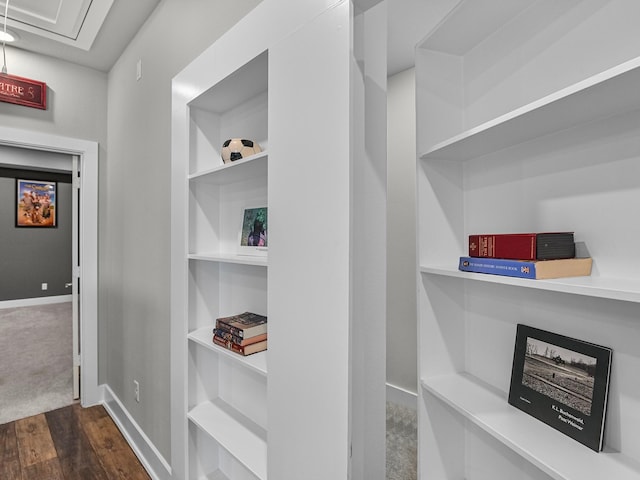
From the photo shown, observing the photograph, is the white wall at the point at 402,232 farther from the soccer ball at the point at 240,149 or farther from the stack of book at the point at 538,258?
the stack of book at the point at 538,258

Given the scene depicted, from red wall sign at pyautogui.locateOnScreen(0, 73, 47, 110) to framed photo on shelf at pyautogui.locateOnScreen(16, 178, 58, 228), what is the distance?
4.54 metres

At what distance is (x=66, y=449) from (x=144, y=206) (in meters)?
1.58

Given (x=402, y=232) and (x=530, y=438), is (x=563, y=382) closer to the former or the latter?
(x=530, y=438)

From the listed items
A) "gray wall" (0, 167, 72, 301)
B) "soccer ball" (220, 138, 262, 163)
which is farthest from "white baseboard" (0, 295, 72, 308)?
"soccer ball" (220, 138, 262, 163)

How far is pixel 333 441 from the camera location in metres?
1.00

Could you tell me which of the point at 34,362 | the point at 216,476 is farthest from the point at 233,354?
the point at 34,362

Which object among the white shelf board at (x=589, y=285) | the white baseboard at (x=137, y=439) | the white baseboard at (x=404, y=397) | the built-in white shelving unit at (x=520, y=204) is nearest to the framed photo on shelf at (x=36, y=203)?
the white baseboard at (x=137, y=439)

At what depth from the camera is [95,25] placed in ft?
7.57

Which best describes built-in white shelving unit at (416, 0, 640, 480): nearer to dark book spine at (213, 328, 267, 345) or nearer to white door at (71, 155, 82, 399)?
dark book spine at (213, 328, 267, 345)

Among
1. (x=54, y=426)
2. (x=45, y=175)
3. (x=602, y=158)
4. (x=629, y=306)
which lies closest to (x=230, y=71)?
(x=602, y=158)

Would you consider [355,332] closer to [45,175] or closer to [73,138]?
[73,138]

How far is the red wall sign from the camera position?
8.15ft

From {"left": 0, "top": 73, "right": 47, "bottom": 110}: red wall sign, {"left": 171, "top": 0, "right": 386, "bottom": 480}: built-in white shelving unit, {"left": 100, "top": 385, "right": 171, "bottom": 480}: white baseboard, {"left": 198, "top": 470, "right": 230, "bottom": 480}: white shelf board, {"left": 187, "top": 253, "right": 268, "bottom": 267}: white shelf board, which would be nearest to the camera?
{"left": 171, "top": 0, "right": 386, "bottom": 480}: built-in white shelving unit

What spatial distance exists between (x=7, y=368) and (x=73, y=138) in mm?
2403
